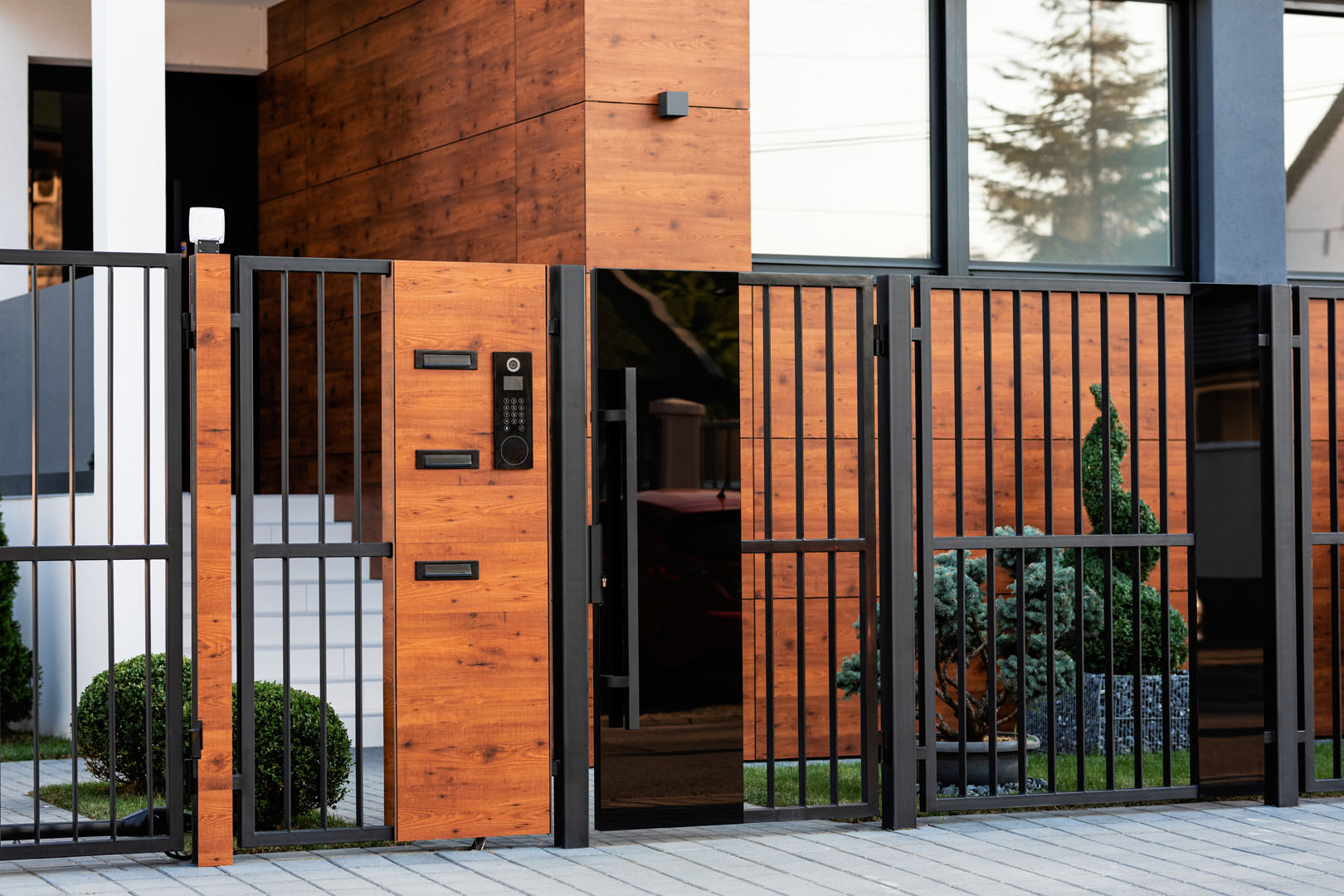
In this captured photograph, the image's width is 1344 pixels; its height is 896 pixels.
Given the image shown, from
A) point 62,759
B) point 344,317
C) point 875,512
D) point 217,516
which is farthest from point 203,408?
point 344,317

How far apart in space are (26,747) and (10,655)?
26.3 inches

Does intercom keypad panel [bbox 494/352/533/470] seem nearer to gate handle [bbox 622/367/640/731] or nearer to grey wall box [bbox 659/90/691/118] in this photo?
gate handle [bbox 622/367/640/731]

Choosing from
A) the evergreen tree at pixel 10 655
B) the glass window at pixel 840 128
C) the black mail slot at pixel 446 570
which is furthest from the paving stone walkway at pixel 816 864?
the evergreen tree at pixel 10 655

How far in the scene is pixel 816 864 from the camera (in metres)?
5.80

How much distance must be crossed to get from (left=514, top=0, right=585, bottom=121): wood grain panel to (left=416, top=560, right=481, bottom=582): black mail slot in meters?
3.22

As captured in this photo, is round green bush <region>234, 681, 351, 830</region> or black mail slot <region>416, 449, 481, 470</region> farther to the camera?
round green bush <region>234, 681, 351, 830</region>

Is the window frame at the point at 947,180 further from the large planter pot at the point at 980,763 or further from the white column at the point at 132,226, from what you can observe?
the white column at the point at 132,226

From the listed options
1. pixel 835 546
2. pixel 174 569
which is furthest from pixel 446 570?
pixel 835 546

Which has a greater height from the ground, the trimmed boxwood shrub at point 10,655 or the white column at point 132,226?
the white column at point 132,226

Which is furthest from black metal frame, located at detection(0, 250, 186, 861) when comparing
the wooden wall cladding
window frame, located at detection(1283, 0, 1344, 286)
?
window frame, located at detection(1283, 0, 1344, 286)

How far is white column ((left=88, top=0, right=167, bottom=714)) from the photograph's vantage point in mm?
8109

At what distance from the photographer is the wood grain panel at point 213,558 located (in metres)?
5.72

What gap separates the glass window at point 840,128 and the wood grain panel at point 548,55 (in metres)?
1.23

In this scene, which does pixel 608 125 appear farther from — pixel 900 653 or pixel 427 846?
pixel 427 846
